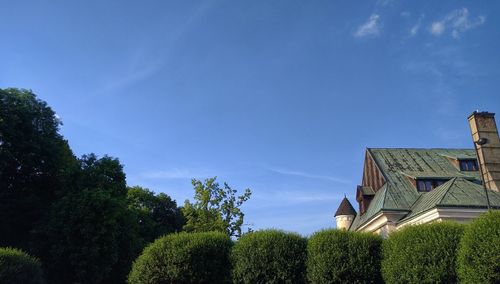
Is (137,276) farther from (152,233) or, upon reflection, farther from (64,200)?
(152,233)

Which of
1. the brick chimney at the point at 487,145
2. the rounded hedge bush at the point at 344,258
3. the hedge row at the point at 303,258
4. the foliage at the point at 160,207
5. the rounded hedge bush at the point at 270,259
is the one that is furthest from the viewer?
the foliage at the point at 160,207

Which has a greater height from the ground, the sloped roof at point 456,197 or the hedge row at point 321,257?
the sloped roof at point 456,197

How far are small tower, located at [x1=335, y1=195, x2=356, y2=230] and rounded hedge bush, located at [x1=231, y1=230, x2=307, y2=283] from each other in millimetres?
33426

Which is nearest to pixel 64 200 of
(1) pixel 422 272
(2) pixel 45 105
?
(2) pixel 45 105

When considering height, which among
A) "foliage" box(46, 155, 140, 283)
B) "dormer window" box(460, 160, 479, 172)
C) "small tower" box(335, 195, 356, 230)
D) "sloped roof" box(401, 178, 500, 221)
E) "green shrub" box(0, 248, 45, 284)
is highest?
"dormer window" box(460, 160, 479, 172)

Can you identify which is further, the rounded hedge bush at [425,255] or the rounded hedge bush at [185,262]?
the rounded hedge bush at [185,262]

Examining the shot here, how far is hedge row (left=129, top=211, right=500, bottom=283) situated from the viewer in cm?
1892

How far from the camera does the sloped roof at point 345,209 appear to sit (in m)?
55.2

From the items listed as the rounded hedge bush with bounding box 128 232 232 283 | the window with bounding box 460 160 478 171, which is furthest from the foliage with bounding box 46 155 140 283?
the window with bounding box 460 160 478 171

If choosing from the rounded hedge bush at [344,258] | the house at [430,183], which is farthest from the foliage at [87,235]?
the house at [430,183]

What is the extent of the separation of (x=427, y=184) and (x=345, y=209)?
15.3m

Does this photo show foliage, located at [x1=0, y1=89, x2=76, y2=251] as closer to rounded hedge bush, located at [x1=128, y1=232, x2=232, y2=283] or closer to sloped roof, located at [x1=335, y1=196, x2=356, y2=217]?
rounded hedge bush, located at [x1=128, y1=232, x2=232, y2=283]

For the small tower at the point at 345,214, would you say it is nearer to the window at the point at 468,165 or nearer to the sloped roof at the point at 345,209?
the sloped roof at the point at 345,209

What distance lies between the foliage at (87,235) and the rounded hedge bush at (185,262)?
12.5m
